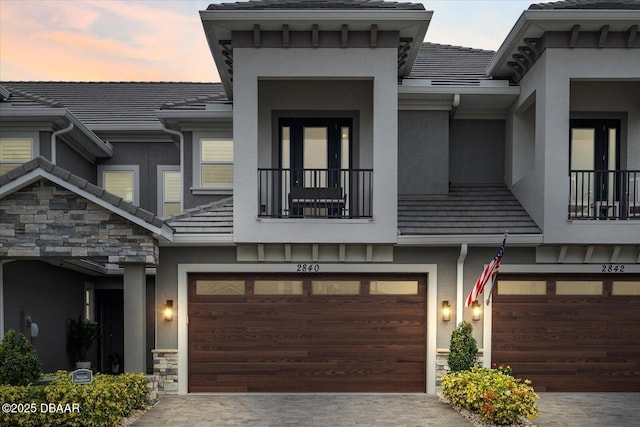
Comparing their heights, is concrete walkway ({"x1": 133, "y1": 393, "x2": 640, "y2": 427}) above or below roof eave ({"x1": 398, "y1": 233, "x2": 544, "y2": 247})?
below

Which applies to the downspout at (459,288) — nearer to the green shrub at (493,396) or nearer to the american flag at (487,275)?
the american flag at (487,275)

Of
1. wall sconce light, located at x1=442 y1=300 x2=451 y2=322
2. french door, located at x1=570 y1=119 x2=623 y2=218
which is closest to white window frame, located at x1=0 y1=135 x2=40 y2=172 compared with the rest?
wall sconce light, located at x1=442 y1=300 x2=451 y2=322

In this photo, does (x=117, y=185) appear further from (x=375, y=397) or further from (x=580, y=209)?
(x=580, y=209)

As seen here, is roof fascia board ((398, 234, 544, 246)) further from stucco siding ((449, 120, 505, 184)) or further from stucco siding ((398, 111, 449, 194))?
stucco siding ((449, 120, 505, 184))

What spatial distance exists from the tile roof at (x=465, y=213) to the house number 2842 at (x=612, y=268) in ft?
4.69

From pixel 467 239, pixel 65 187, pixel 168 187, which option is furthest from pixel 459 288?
pixel 168 187

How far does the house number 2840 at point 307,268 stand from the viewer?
10.9 metres

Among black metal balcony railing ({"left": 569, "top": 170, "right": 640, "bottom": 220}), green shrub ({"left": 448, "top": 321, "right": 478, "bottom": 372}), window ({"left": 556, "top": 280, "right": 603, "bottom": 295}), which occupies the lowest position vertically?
green shrub ({"left": 448, "top": 321, "right": 478, "bottom": 372})

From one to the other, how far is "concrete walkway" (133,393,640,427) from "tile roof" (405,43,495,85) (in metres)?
5.92

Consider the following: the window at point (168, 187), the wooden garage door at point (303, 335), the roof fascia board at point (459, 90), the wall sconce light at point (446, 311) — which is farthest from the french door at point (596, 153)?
the window at point (168, 187)

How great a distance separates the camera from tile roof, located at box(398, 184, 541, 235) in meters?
10.8

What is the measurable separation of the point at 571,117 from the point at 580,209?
1.81 meters

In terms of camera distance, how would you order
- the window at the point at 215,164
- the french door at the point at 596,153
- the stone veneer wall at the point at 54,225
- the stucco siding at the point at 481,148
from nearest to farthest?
the stone veneer wall at the point at 54,225 → the french door at the point at 596,153 → the stucco siding at the point at 481,148 → the window at the point at 215,164

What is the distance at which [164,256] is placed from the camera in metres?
10.7
